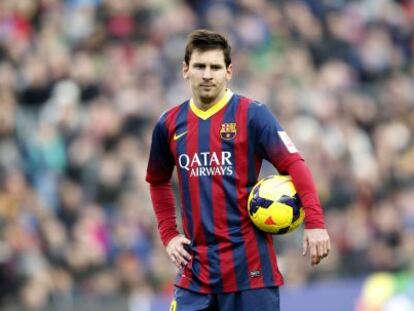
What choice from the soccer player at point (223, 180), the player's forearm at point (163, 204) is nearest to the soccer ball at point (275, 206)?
the soccer player at point (223, 180)

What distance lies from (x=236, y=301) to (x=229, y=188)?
0.62m

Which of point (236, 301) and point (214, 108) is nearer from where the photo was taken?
point (236, 301)

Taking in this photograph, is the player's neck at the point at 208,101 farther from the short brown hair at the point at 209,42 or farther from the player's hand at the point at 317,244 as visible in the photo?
the player's hand at the point at 317,244

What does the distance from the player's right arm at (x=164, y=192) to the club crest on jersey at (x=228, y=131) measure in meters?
0.37

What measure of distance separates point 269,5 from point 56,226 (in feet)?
20.1

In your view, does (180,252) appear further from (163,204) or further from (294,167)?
(294,167)

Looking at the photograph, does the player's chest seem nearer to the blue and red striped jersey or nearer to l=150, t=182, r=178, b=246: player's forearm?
the blue and red striped jersey

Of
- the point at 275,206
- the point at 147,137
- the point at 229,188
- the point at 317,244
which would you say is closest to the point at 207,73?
the point at 229,188

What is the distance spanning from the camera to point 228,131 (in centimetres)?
679

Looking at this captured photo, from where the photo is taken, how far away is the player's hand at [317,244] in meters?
6.45

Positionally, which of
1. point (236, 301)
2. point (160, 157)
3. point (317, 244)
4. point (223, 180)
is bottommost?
point (236, 301)

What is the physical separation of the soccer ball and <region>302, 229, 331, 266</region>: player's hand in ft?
0.85

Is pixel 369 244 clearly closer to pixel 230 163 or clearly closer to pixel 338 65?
pixel 338 65

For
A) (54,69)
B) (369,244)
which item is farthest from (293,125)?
(54,69)
